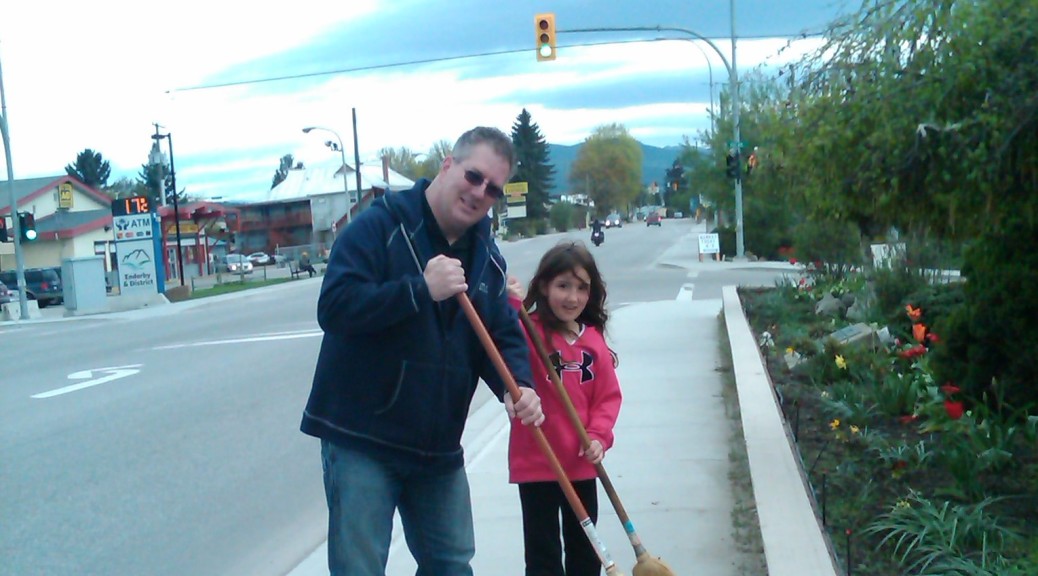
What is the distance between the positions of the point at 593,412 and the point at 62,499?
16.0ft

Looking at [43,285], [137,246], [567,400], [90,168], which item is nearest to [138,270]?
[137,246]

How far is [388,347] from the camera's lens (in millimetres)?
3098

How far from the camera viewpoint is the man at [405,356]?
304cm

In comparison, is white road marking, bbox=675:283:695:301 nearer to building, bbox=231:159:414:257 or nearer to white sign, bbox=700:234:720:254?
white sign, bbox=700:234:720:254

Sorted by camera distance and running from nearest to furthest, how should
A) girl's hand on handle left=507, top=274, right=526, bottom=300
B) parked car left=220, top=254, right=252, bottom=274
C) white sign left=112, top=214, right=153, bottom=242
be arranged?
girl's hand on handle left=507, top=274, right=526, bottom=300, white sign left=112, top=214, right=153, bottom=242, parked car left=220, top=254, right=252, bottom=274

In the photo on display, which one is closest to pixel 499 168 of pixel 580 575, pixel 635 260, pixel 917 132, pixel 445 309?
pixel 445 309

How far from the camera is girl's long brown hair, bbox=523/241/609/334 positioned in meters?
4.10

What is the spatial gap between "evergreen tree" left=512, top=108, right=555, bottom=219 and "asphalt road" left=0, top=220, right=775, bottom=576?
6557 cm

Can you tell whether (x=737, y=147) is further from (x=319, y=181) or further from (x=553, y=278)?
(x=319, y=181)

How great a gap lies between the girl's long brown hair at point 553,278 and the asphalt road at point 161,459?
8.34ft

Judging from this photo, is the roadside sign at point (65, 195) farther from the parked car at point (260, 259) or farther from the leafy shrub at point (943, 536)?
the leafy shrub at point (943, 536)

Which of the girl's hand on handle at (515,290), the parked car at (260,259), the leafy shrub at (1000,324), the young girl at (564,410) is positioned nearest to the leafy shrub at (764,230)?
the leafy shrub at (1000,324)

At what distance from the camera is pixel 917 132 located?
15.0 feet

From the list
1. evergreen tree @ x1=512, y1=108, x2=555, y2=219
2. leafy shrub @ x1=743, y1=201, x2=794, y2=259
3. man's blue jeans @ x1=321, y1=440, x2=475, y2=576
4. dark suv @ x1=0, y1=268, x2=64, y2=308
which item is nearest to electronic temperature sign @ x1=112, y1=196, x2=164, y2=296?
dark suv @ x1=0, y1=268, x2=64, y2=308
